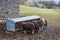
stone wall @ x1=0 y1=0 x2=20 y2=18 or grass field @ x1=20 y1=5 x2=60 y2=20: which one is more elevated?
stone wall @ x1=0 y1=0 x2=20 y2=18

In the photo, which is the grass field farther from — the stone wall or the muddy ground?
the muddy ground

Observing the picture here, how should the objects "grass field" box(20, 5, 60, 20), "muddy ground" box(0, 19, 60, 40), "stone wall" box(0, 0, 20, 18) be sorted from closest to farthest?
"muddy ground" box(0, 19, 60, 40) < "stone wall" box(0, 0, 20, 18) < "grass field" box(20, 5, 60, 20)

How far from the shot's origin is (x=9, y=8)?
8.08 meters

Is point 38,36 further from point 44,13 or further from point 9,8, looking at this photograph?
point 44,13

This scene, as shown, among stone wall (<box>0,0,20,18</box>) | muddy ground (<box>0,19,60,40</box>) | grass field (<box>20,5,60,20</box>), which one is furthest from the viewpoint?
grass field (<box>20,5,60,20</box>)

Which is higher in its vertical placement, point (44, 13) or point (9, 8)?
point (9, 8)

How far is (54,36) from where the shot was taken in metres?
6.52

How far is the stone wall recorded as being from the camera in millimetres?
7906

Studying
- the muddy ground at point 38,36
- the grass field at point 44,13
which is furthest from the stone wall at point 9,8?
the grass field at point 44,13

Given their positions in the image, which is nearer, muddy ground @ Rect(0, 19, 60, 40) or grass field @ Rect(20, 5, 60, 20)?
muddy ground @ Rect(0, 19, 60, 40)

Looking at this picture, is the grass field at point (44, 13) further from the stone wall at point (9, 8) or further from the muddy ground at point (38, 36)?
the muddy ground at point (38, 36)

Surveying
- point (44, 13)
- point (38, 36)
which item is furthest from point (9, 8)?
point (44, 13)

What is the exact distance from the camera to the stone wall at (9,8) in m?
7.91

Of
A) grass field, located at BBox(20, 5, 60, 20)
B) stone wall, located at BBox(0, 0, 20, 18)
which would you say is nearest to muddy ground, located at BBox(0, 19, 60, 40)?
stone wall, located at BBox(0, 0, 20, 18)
